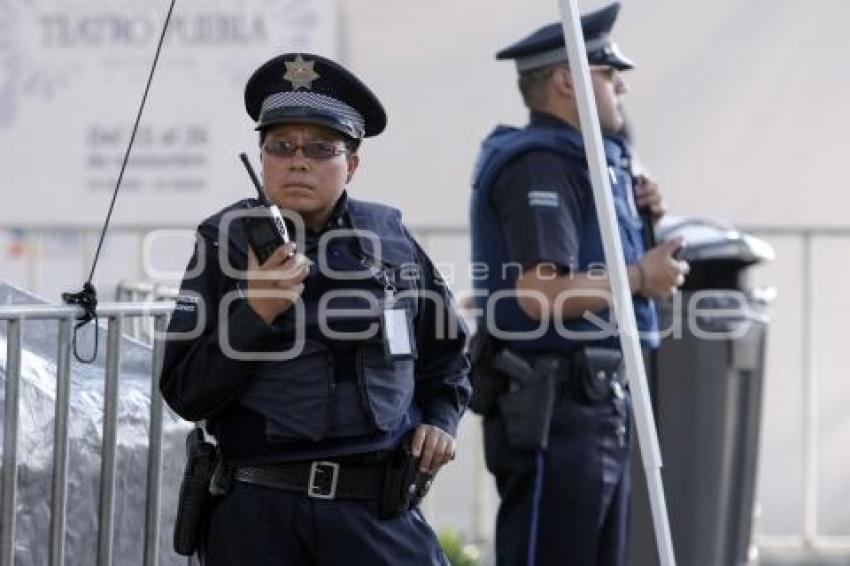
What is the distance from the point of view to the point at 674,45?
9.61m

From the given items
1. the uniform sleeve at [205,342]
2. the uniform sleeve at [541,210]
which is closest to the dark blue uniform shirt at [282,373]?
the uniform sleeve at [205,342]

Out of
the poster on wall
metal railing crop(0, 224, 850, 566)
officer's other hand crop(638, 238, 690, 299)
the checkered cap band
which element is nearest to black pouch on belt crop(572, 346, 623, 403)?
officer's other hand crop(638, 238, 690, 299)

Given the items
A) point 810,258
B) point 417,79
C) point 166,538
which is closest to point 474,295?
point 166,538

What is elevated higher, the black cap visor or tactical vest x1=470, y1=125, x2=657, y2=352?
the black cap visor

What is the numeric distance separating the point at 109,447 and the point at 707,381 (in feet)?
9.34

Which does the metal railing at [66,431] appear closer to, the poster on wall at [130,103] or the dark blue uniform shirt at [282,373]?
the dark blue uniform shirt at [282,373]

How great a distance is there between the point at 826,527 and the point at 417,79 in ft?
7.81

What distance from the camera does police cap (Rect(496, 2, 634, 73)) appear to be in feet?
18.9

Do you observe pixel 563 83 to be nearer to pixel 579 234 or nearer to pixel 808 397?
pixel 579 234

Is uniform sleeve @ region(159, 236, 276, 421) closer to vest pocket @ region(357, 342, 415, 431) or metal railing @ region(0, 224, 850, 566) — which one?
vest pocket @ region(357, 342, 415, 431)

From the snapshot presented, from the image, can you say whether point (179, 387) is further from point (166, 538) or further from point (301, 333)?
point (166, 538)

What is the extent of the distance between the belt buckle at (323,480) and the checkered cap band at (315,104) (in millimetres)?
604

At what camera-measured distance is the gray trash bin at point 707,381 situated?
7.16m

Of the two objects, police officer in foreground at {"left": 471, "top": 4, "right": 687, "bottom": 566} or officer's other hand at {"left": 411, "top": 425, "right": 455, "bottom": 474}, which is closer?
officer's other hand at {"left": 411, "top": 425, "right": 455, "bottom": 474}
